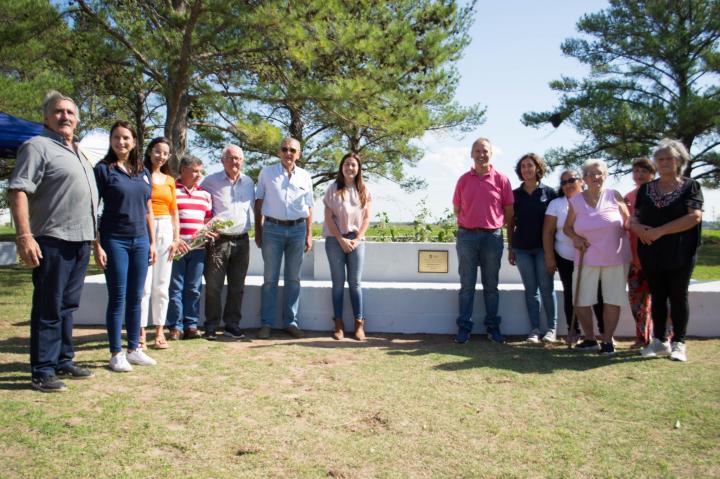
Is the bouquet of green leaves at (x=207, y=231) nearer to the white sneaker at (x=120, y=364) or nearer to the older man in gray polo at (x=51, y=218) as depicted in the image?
the white sneaker at (x=120, y=364)

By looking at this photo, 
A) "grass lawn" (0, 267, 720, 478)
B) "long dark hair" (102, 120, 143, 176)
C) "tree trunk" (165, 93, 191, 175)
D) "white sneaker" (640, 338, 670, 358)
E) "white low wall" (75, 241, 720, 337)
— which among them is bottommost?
"grass lawn" (0, 267, 720, 478)

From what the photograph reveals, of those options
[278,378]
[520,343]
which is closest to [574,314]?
[520,343]

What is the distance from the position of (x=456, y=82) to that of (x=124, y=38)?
8546mm

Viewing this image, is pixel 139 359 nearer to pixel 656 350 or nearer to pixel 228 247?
pixel 228 247

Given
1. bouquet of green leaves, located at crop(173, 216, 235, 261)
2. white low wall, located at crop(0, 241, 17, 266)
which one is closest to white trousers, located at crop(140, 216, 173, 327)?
bouquet of green leaves, located at crop(173, 216, 235, 261)

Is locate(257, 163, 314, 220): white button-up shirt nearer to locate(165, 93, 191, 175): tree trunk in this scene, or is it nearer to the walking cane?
the walking cane

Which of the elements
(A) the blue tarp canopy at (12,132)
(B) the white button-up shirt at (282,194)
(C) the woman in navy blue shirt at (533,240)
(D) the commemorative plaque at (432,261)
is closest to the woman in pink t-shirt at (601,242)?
(C) the woman in navy blue shirt at (533,240)

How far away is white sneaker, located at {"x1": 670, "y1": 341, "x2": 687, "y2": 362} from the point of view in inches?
157

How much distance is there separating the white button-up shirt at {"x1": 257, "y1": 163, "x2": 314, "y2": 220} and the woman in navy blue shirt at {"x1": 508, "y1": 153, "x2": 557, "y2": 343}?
1784mm

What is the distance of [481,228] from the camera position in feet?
15.0

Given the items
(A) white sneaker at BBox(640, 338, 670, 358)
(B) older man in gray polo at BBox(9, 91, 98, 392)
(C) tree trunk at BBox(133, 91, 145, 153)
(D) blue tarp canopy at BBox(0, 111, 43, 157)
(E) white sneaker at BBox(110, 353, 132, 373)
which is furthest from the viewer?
(C) tree trunk at BBox(133, 91, 145, 153)

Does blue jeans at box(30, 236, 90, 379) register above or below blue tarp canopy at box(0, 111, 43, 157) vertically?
below

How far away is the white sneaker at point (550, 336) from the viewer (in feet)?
15.3

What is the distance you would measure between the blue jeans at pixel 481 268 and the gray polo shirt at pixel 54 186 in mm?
2809
